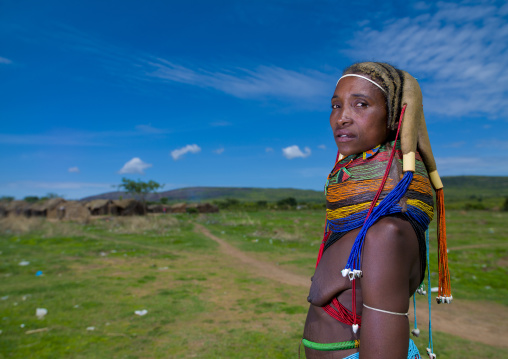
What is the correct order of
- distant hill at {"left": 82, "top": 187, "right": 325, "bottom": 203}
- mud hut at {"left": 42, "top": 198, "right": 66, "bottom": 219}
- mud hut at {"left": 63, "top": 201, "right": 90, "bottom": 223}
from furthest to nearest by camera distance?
1. distant hill at {"left": 82, "top": 187, "right": 325, "bottom": 203}
2. mud hut at {"left": 42, "top": 198, "right": 66, "bottom": 219}
3. mud hut at {"left": 63, "top": 201, "right": 90, "bottom": 223}

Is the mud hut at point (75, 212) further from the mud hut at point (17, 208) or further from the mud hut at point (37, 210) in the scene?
the mud hut at point (17, 208)

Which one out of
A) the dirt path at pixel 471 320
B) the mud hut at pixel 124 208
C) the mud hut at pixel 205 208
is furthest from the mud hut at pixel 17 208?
the dirt path at pixel 471 320

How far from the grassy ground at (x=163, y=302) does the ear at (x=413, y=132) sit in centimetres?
331

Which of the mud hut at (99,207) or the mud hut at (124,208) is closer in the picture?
the mud hut at (99,207)

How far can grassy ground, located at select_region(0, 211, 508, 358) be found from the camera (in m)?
4.42

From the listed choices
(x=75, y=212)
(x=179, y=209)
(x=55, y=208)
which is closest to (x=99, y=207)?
(x=75, y=212)

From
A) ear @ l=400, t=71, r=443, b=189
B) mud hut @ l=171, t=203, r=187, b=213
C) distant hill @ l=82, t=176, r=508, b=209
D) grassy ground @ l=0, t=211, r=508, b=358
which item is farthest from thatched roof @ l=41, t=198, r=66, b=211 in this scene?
distant hill @ l=82, t=176, r=508, b=209

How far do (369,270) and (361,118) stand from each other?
0.63m

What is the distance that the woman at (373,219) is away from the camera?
4.28 ft

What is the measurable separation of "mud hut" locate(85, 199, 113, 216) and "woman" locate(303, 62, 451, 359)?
32868mm

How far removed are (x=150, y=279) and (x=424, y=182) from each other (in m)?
7.61

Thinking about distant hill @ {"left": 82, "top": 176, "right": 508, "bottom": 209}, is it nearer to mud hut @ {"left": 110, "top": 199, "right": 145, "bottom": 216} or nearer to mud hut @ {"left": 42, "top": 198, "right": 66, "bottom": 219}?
mud hut @ {"left": 110, "top": 199, "right": 145, "bottom": 216}

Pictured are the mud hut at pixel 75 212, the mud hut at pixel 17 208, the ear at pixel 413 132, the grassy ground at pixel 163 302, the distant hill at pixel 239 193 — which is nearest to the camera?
the ear at pixel 413 132

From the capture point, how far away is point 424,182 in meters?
1.49
